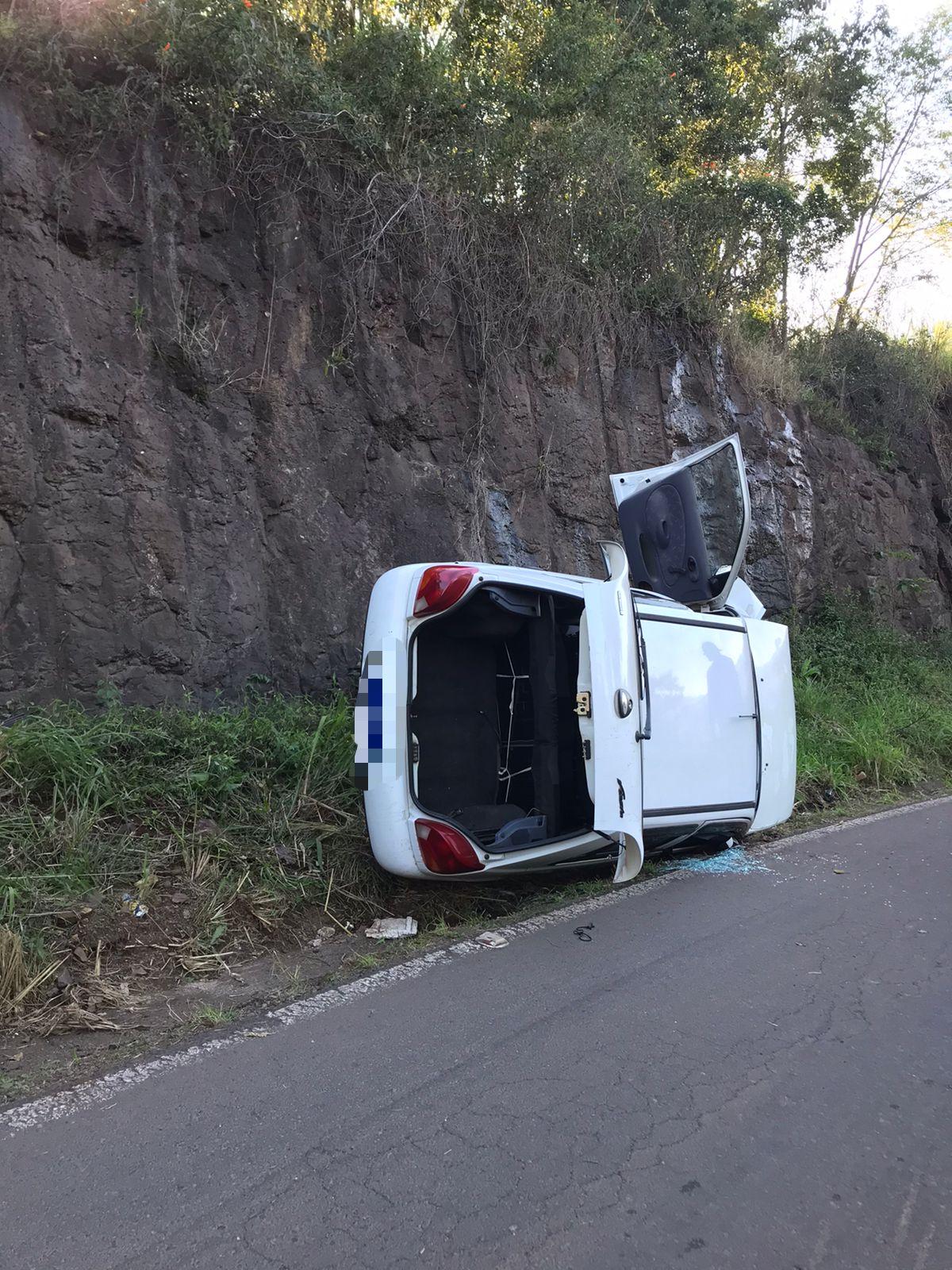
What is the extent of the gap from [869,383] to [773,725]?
13.1 m

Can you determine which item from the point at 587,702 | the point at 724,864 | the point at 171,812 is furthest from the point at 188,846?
the point at 724,864

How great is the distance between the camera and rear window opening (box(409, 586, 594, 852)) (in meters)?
5.12

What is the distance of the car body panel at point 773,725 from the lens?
5.59 m

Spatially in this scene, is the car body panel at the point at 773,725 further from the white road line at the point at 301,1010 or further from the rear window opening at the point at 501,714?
the rear window opening at the point at 501,714

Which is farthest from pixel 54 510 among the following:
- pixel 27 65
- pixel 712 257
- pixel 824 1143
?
pixel 712 257

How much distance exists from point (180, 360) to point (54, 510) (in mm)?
1545

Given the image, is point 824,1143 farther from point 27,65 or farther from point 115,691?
point 27,65

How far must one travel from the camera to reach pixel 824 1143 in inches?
103

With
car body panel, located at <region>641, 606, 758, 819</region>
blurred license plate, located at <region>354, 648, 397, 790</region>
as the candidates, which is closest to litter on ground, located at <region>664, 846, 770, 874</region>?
car body panel, located at <region>641, 606, 758, 819</region>

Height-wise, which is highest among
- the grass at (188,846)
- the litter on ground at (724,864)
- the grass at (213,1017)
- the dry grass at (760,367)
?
the dry grass at (760,367)

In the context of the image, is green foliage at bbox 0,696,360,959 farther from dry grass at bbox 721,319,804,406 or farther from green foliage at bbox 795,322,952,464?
green foliage at bbox 795,322,952,464

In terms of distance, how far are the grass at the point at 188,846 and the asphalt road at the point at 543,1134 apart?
649 mm

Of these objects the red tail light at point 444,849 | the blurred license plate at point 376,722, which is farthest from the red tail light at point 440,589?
the red tail light at point 444,849

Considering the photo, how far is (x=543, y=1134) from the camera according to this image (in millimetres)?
2625
